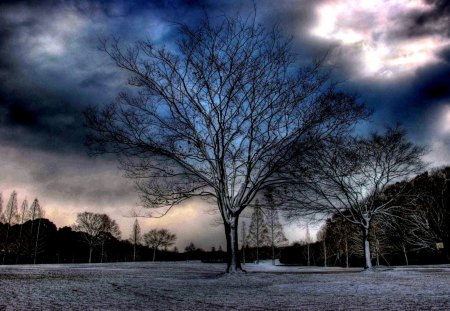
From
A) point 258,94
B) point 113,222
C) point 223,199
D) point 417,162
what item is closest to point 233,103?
point 258,94

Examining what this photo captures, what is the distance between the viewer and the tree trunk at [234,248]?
15.7 metres

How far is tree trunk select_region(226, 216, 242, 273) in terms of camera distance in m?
15.7

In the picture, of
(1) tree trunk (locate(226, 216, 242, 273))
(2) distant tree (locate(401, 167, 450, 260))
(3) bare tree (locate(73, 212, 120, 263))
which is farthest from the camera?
(3) bare tree (locate(73, 212, 120, 263))

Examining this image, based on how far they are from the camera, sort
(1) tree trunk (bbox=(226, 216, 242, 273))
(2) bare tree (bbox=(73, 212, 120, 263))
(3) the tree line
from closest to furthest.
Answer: (1) tree trunk (bbox=(226, 216, 242, 273)), (3) the tree line, (2) bare tree (bbox=(73, 212, 120, 263))

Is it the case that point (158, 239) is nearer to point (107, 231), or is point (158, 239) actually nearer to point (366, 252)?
point (107, 231)

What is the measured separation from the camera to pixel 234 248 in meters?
16.0

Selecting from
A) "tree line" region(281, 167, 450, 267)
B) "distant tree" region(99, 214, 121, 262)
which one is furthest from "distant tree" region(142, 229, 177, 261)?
"tree line" region(281, 167, 450, 267)

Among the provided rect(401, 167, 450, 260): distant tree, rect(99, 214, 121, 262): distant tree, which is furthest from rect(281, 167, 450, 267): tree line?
rect(99, 214, 121, 262): distant tree

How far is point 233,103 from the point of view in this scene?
1636cm

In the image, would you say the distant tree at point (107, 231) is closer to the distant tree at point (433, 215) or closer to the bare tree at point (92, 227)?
the bare tree at point (92, 227)

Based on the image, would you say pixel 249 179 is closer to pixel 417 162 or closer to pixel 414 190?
pixel 417 162

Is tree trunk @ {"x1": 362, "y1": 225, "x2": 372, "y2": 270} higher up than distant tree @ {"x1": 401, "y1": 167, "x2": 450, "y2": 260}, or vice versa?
distant tree @ {"x1": 401, "y1": 167, "x2": 450, "y2": 260}

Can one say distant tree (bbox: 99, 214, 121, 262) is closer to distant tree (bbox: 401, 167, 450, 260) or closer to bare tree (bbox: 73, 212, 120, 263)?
bare tree (bbox: 73, 212, 120, 263)

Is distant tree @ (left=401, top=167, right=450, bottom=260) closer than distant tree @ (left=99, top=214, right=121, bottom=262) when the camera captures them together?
Yes
